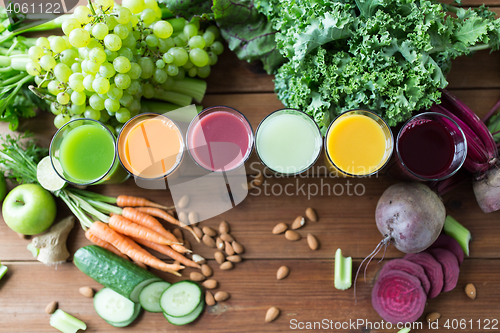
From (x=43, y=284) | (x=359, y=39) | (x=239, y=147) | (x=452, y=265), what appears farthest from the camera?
(x=43, y=284)

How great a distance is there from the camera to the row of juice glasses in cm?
112

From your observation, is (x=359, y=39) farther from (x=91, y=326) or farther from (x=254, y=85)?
(x=91, y=326)

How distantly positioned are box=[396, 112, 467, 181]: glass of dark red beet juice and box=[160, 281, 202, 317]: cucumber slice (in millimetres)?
909

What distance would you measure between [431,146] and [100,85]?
1150mm

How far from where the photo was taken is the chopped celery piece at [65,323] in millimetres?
1316

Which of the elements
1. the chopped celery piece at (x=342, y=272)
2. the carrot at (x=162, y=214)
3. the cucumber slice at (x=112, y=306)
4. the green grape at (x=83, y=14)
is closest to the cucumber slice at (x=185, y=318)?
the cucumber slice at (x=112, y=306)

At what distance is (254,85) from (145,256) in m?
0.83

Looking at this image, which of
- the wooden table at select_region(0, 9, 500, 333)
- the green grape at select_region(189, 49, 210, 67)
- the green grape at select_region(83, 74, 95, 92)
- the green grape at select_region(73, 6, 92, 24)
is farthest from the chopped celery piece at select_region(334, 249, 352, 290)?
the green grape at select_region(73, 6, 92, 24)

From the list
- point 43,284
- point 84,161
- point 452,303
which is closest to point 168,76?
point 84,161

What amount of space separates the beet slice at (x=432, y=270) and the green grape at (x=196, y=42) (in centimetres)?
117

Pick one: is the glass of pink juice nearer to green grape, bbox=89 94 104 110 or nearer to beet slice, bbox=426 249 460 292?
green grape, bbox=89 94 104 110

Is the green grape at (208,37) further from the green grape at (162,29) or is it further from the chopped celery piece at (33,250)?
the chopped celery piece at (33,250)

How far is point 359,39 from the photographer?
1035mm

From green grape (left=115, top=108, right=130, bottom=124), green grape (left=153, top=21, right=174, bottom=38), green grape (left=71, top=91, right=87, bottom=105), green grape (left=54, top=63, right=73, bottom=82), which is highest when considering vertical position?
green grape (left=153, top=21, right=174, bottom=38)
